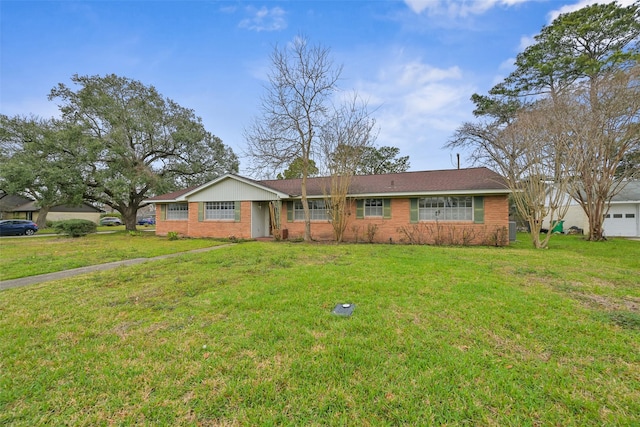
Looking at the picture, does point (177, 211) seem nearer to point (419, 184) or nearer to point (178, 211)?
point (178, 211)

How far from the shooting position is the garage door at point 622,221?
1803cm

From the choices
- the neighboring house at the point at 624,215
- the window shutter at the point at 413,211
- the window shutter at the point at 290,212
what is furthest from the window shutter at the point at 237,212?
the neighboring house at the point at 624,215

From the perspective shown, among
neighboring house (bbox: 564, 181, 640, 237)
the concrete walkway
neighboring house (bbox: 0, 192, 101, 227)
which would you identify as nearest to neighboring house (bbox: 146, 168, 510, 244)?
the concrete walkway

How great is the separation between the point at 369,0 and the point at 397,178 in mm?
8753

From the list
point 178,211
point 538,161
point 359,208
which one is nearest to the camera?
point 538,161

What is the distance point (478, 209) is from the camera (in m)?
12.9

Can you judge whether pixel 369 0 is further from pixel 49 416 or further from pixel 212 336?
pixel 49 416

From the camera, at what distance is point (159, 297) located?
195 inches

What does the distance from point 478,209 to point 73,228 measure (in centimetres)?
2394

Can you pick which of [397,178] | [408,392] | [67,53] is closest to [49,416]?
[408,392]

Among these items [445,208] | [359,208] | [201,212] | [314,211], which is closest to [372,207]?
[359,208]

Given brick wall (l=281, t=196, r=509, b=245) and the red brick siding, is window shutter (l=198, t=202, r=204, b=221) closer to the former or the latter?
the red brick siding

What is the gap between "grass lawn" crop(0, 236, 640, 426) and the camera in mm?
2174

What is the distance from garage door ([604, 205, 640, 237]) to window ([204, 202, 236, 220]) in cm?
2497
